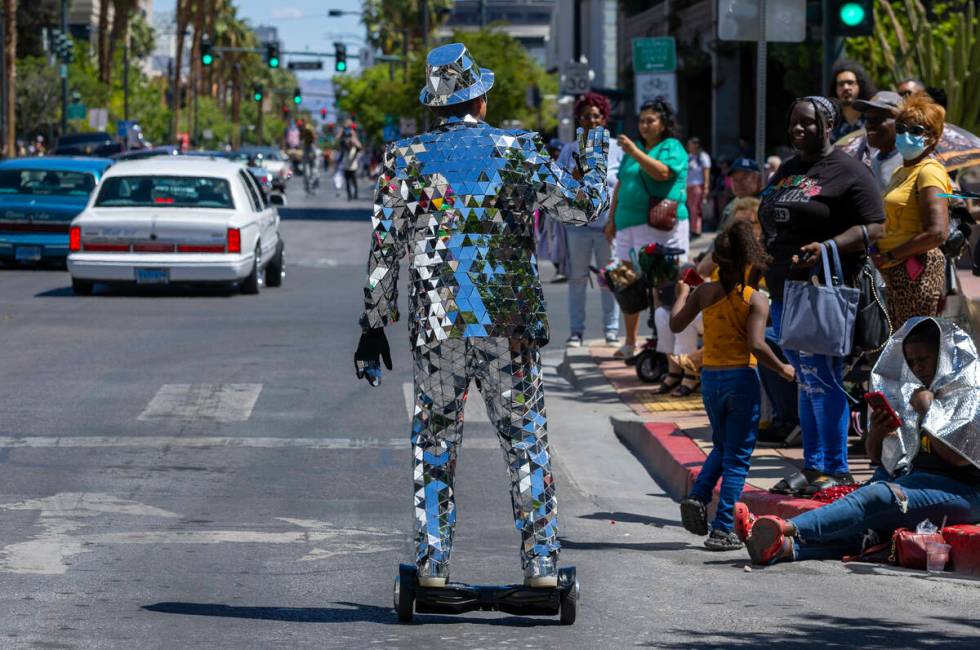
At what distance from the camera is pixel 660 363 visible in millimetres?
13000

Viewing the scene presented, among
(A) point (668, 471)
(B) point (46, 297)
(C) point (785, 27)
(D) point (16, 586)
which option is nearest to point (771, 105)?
(B) point (46, 297)

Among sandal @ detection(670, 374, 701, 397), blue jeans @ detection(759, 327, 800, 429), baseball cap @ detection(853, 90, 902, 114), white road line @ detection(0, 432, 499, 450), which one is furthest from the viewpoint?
sandal @ detection(670, 374, 701, 397)

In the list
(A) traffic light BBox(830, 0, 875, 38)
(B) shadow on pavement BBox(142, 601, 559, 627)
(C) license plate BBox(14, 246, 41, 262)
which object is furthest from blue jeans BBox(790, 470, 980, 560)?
(C) license plate BBox(14, 246, 41, 262)

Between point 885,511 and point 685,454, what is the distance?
245cm

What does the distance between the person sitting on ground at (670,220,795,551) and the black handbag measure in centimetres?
52

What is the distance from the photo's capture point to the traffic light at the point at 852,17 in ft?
44.5

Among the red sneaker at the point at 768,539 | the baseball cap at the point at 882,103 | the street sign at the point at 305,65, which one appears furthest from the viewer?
the street sign at the point at 305,65

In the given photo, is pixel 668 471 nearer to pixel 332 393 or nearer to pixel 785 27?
pixel 332 393

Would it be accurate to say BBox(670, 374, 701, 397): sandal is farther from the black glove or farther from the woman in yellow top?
the black glove

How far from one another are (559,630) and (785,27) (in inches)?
333

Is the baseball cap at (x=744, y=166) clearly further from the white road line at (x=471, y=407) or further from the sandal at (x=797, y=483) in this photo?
the sandal at (x=797, y=483)

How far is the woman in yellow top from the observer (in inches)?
347

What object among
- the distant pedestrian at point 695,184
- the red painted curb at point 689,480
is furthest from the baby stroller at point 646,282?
the distant pedestrian at point 695,184

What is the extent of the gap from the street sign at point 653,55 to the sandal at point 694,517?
17151 millimetres
